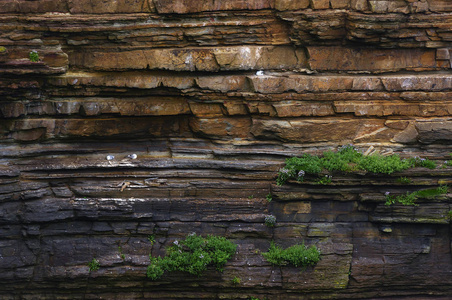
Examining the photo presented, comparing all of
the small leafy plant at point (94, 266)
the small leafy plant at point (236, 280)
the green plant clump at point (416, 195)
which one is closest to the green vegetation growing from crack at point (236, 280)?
the small leafy plant at point (236, 280)

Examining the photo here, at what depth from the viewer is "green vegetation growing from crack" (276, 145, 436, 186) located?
10523mm

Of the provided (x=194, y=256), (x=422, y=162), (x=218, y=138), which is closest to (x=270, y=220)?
(x=194, y=256)

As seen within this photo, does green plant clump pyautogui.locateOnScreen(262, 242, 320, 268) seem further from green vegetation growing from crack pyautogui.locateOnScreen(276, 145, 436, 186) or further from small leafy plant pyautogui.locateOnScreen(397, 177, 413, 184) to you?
small leafy plant pyautogui.locateOnScreen(397, 177, 413, 184)

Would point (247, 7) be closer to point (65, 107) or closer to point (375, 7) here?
point (375, 7)

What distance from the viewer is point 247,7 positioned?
10.6 m

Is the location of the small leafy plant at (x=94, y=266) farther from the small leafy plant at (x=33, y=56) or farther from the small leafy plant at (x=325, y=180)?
the small leafy plant at (x=325, y=180)

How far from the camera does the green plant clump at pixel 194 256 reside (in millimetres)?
10180

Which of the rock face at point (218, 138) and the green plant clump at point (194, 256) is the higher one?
the rock face at point (218, 138)

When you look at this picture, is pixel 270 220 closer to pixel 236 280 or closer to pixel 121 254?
pixel 236 280

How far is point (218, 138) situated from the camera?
11.4 metres

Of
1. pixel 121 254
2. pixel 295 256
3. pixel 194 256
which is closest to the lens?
pixel 194 256

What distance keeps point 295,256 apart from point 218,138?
3073 millimetres

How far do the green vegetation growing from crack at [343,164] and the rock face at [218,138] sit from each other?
9.1 inches

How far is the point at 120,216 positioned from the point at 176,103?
2707 millimetres
